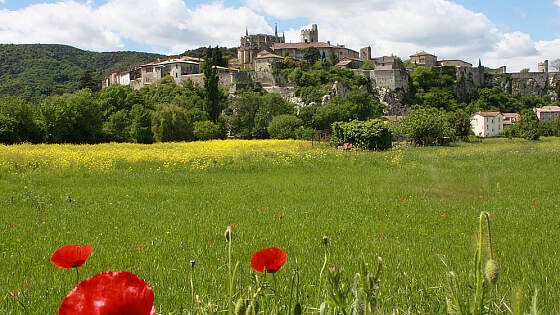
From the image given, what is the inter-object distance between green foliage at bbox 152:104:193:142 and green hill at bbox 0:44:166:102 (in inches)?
1906

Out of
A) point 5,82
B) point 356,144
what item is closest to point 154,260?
point 356,144

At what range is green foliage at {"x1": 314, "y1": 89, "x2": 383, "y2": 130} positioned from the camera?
53.4 m

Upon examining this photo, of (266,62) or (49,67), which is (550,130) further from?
(49,67)

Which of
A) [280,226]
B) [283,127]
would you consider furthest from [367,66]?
[280,226]

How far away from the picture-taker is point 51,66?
4702 inches

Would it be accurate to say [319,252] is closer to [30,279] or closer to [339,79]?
[30,279]

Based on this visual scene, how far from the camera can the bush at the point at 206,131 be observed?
147 feet

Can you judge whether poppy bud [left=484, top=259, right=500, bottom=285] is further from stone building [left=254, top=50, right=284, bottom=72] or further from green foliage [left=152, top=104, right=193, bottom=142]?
stone building [left=254, top=50, right=284, bottom=72]

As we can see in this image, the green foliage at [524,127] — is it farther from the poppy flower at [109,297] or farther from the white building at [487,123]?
the poppy flower at [109,297]

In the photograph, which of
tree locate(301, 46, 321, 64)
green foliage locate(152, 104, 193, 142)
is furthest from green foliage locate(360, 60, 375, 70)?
green foliage locate(152, 104, 193, 142)

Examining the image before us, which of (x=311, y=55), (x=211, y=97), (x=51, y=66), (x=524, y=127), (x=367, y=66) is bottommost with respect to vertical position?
(x=524, y=127)

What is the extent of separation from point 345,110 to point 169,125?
2411cm

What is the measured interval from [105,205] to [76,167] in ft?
24.3

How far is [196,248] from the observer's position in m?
5.18
